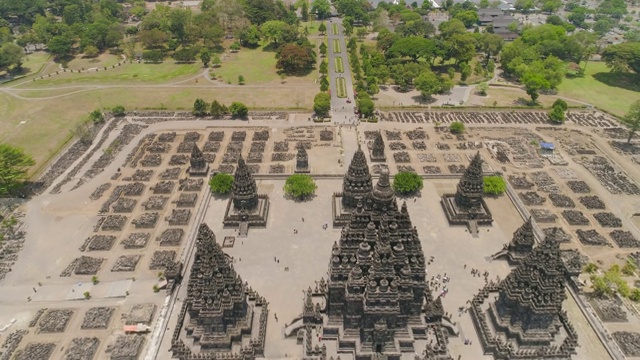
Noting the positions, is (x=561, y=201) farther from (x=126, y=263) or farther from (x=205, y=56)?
(x=205, y=56)

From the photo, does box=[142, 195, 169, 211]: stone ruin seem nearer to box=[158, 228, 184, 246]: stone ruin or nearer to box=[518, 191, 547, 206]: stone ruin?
box=[158, 228, 184, 246]: stone ruin

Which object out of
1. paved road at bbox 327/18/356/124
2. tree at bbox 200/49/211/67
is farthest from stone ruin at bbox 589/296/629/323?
tree at bbox 200/49/211/67

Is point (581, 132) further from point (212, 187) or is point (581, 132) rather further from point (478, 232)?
point (212, 187)

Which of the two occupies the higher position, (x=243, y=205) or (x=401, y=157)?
(x=243, y=205)

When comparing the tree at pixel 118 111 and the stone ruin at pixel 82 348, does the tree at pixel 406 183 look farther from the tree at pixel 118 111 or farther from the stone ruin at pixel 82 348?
the tree at pixel 118 111

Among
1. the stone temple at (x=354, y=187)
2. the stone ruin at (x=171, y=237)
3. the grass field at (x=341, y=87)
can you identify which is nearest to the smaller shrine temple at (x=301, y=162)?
the stone temple at (x=354, y=187)

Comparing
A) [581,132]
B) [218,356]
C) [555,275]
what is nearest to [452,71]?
[581,132]

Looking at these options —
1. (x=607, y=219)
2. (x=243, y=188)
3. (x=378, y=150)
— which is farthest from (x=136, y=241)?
(x=607, y=219)
